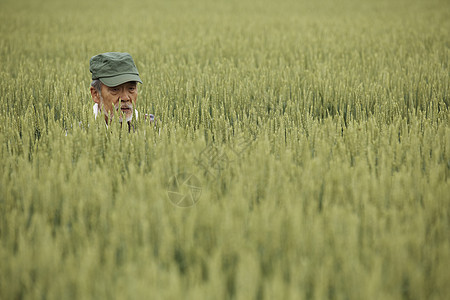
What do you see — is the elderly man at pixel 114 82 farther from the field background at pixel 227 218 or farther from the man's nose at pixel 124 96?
the field background at pixel 227 218

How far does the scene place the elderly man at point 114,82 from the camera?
2.59 metres

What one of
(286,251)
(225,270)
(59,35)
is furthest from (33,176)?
(59,35)

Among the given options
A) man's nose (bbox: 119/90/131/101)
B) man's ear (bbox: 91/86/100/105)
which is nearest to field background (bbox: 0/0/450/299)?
man's ear (bbox: 91/86/100/105)

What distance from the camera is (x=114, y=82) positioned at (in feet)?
8.43

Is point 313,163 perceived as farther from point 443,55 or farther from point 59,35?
point 59,35

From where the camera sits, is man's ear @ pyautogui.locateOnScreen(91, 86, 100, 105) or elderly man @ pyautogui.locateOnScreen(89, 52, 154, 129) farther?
man's ear @ pyautogui.locateOnScreen(91, 86, 100, 105)

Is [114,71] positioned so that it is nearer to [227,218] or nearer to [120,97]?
[120,97]

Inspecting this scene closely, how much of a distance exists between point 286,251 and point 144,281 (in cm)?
44

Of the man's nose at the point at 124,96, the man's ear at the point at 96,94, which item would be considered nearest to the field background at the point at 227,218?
the man's ear at the point at 96,94

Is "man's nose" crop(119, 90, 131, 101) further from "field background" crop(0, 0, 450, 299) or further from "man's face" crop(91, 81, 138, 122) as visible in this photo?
"field background" crop(0, 0, 450, 299)

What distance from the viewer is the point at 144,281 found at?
3.49 feet

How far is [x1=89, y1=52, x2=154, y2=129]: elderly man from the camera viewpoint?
2.59 metres

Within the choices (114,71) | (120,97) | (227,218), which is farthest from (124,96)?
(227,218)

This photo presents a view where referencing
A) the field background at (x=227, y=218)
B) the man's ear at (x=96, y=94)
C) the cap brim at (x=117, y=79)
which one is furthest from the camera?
the man's ear at (x=96, y=94)
